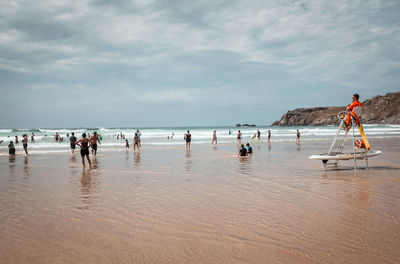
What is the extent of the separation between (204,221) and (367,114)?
14836 cm

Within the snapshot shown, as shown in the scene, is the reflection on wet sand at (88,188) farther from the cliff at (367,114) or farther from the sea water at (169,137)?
the cliff at (367,114)

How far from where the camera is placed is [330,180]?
8914 millimetres

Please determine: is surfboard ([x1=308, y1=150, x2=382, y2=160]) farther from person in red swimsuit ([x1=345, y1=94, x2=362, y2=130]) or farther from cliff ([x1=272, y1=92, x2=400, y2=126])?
cliff ([x1=272, y1=92, x2=400, y2=126])

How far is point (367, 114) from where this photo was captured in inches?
Answer: 5128

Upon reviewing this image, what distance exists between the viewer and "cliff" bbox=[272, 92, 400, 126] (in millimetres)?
122438

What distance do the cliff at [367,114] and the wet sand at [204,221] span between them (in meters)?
96.9

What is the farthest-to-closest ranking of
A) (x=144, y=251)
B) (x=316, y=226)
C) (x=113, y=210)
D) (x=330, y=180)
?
(x=330, y=180) < (x=113, y=210) < (x=316, y=226) < (x=144, y=251)

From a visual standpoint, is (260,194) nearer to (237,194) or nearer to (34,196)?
(237,194)

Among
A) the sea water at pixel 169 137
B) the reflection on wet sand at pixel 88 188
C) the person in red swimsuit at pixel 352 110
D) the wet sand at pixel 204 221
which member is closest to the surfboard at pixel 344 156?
the person in red swimsuit at pixel 352 110

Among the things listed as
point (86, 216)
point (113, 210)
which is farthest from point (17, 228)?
point (113, 210)

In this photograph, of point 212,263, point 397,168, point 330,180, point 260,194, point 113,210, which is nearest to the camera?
point 212,263

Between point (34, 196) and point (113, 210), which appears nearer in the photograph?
point (113, 210)

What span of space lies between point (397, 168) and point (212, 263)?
1104 cm

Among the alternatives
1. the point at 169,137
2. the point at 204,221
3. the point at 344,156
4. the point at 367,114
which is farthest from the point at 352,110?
the point at 367,114
